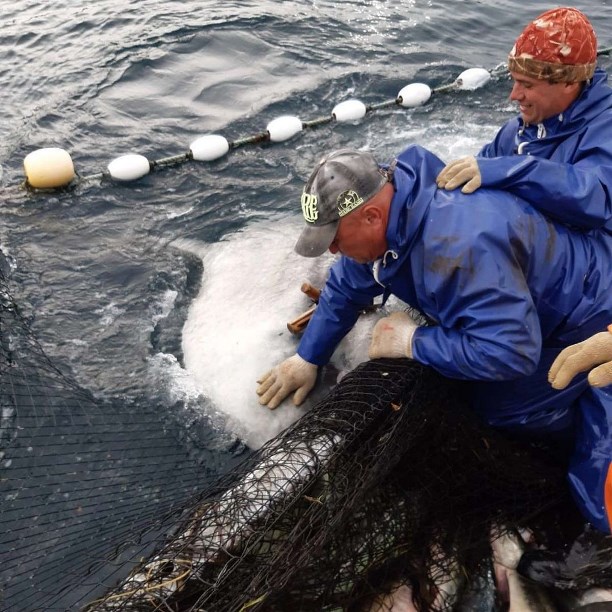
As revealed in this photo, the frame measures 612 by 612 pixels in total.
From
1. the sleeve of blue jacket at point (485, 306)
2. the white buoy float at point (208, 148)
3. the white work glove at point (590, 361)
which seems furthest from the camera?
the white buoy float at point (208, 148)

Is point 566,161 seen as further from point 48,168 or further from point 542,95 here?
point 48,168

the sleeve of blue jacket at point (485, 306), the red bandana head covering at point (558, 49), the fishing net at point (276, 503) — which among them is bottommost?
the fishing net at point (276, 503)

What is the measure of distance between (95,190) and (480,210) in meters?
4.87

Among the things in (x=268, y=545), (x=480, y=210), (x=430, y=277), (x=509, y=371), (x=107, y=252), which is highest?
(x=480, y=210)

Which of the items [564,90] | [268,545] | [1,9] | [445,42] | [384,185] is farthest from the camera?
[1,9]

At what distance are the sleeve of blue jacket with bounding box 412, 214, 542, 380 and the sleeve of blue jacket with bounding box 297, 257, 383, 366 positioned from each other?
683mm

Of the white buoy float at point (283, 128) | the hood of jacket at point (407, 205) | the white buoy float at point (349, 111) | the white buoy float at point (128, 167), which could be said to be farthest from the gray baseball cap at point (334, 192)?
the white buoy float at point (349, 111)

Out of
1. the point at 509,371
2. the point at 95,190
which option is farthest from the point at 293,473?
the point at 95,190

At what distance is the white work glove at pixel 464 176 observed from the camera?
3.26m

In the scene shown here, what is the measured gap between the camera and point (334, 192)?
3139mm

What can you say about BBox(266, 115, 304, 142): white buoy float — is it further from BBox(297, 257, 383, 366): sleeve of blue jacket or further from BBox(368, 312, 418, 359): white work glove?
BBox(368, 312, 418, 359): white work glove

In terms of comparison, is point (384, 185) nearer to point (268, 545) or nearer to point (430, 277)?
point (430, 277)

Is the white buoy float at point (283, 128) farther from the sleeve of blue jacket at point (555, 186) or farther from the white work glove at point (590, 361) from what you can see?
the white work glove at point (590, 361)

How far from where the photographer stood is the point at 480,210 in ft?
10.4
